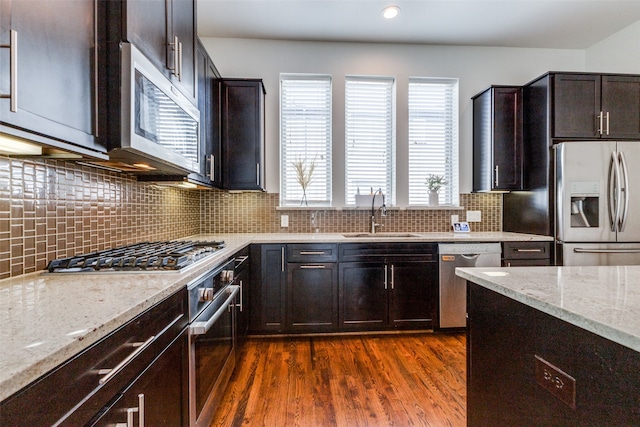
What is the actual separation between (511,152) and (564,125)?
459 mm

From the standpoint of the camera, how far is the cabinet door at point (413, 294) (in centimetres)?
274

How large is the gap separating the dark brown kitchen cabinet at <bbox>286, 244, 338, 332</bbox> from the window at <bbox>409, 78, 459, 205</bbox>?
1.32 meters

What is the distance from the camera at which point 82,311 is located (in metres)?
0.78

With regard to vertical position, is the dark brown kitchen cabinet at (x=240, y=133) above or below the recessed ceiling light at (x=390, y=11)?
below

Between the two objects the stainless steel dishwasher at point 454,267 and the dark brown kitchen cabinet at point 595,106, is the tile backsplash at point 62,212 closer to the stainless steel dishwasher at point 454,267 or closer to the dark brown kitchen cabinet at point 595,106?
the stainless steel dishwasher at point 454,267

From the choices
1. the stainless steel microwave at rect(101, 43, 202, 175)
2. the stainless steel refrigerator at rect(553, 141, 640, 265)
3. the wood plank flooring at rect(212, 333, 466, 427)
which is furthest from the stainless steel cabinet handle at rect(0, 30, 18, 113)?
the stainless steel refrigerator at rect(553, 141, 640, 265)

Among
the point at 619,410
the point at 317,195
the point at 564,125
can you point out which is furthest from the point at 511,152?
the point at 619,410

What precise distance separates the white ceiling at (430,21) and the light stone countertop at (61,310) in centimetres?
249

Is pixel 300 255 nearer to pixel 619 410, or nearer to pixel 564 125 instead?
pixel 619 410

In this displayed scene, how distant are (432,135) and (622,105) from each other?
5.36ft

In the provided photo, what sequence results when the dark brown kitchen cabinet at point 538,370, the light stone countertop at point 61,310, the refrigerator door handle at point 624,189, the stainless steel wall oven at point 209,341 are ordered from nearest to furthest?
the light stone countertop at point 61,310 → the dark brown kitchen cabinet at point 538,370 → the stainless steel wall oven at point 209,341 → the refrigerator door handle at point 624,189

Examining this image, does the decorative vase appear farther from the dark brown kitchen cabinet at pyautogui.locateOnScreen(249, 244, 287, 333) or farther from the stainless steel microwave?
the stainless steel microwave

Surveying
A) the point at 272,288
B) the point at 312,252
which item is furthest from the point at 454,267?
the point at 272,288

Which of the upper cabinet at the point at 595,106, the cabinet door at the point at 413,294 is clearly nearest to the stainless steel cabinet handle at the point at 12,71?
the cabinet door at the point at 413,294
